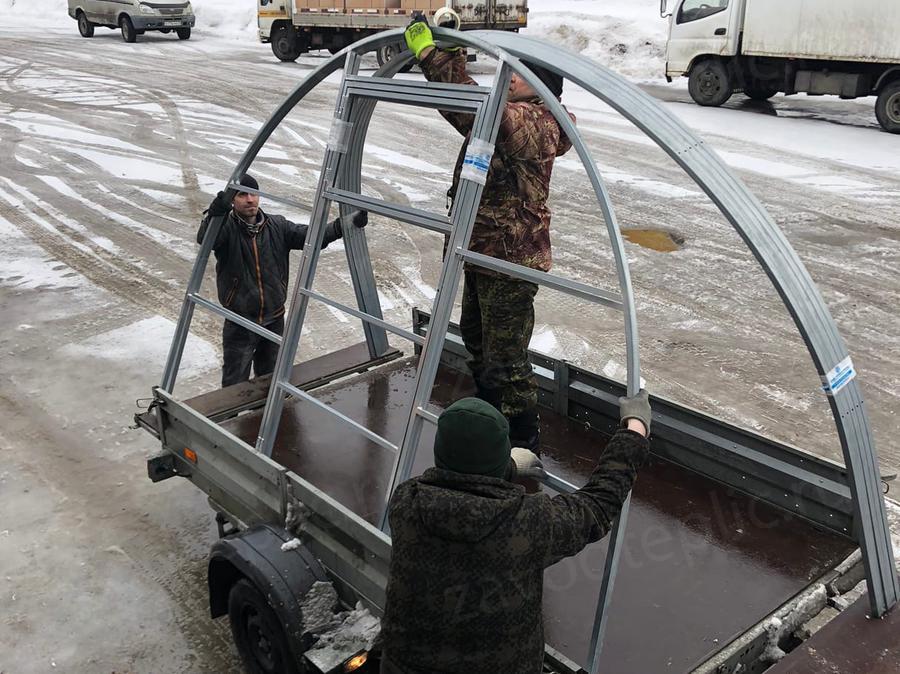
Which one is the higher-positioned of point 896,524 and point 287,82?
point 287,82

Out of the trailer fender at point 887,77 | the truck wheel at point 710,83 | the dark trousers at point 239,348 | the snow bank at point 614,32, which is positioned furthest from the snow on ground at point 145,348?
the snow bank at point 614,32

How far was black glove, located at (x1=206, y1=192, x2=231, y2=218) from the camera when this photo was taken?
15.4 ft

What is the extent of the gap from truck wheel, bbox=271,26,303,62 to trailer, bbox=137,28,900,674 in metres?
19.7

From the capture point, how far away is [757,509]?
4074 millimetres

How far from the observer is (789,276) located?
9.68 feet

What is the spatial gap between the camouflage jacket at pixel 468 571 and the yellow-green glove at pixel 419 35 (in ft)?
6.57

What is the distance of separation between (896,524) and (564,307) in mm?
3768

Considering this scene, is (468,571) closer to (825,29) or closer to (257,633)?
(257,633)

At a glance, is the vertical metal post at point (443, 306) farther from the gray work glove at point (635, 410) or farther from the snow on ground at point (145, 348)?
the snow on ground at point (145, 348)

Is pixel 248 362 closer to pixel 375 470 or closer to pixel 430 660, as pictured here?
pixel 375 470

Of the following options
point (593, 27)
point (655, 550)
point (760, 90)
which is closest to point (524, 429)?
point (655, 550)

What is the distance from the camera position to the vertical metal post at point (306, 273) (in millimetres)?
4129

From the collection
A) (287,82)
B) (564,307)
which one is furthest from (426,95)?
(287,82)

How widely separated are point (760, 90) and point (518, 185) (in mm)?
15438
